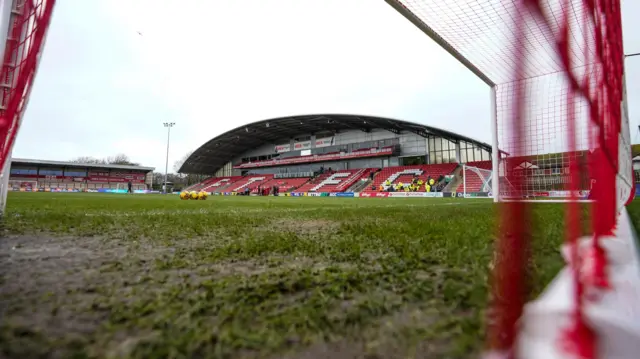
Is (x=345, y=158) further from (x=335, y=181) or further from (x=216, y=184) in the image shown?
(x=216, y=184)

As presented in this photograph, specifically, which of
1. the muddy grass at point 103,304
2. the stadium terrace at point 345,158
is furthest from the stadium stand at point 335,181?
the muddy grass at point 103,304

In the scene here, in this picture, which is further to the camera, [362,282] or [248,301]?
[362,282]

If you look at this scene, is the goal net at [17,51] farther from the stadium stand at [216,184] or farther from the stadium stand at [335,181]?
the stadium stand at [216,184]

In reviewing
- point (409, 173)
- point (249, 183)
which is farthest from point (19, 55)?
point (249, 183)

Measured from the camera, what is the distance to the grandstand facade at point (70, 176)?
1693 inches

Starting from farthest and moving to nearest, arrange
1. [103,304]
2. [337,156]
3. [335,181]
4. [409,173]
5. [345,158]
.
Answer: [337,156] → [345,158] → [335,181] → [409,173] → [103,304]

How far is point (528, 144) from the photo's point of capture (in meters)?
0.82

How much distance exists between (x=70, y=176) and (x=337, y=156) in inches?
1633

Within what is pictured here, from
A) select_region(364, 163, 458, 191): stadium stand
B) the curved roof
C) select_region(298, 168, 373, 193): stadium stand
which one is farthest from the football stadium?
select_region(298, 168, 373, 193): stadium stand

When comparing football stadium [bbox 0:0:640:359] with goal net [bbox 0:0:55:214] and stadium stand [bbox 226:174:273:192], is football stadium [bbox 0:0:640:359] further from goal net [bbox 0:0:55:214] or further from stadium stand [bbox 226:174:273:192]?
stadium stand [bbox 226:174:273:192]

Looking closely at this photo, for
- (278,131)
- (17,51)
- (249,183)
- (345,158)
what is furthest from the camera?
(249,183)

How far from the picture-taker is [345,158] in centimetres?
3741

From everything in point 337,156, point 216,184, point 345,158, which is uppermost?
point 337,156

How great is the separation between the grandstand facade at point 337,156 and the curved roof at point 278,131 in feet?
0.36
